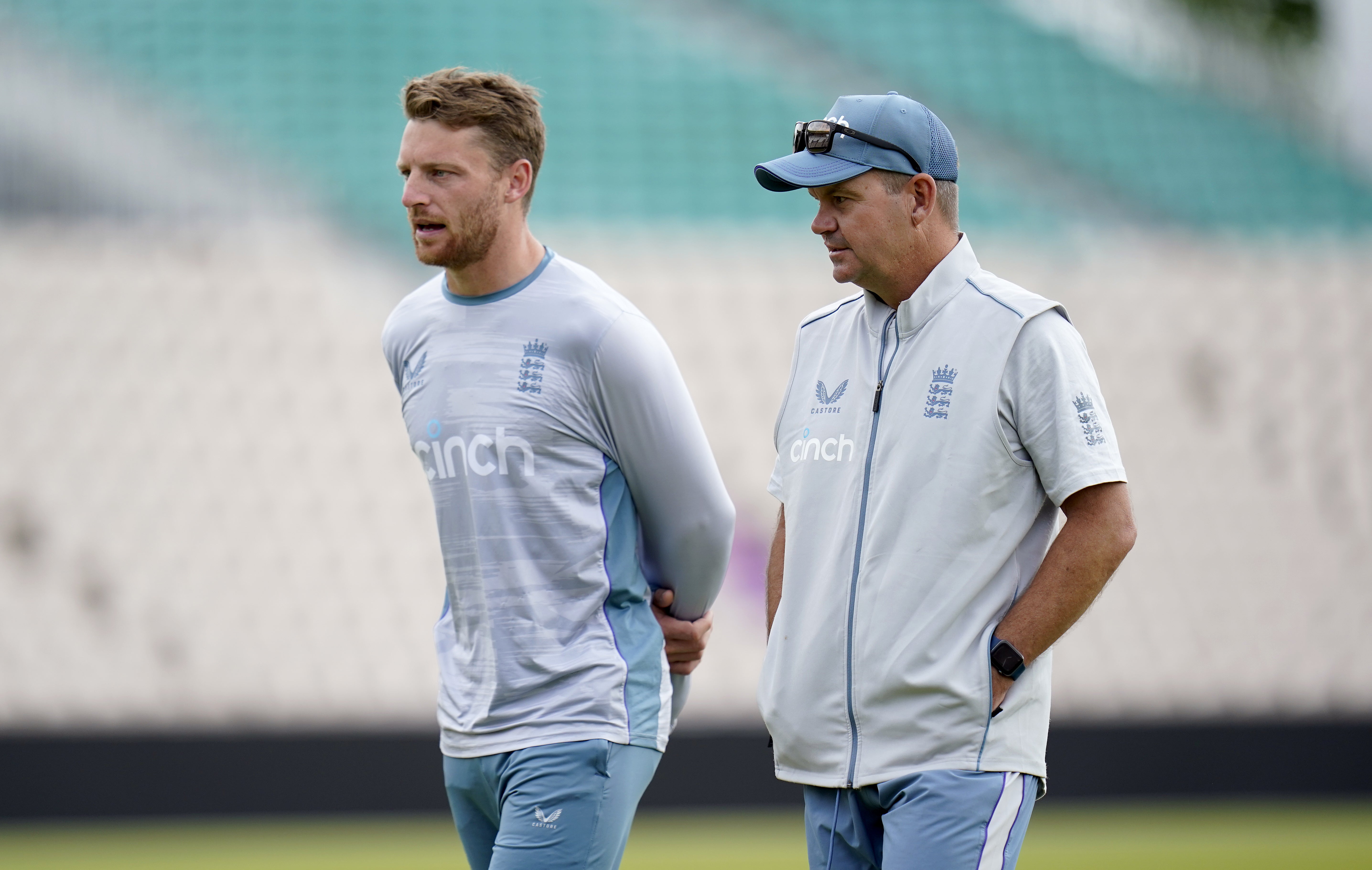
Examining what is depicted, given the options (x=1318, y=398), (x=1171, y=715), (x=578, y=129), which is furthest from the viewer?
(x=578, y=129)

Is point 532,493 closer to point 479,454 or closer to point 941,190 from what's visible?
point 479,454

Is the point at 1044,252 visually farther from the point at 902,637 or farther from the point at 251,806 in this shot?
the point at 902,637

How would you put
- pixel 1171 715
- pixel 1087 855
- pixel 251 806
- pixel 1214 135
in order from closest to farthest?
pixel 1087 855, pixel 251 806, pixel 1171 715, pixel 1214 135

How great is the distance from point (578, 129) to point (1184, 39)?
477 cm

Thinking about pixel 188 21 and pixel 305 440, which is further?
pixel 188 21

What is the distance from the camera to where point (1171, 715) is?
26.5 ft

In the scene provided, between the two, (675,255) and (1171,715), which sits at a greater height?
(675,255)

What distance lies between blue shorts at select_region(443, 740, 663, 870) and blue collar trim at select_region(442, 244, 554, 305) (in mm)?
788

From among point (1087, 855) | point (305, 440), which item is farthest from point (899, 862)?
point (305, 440)

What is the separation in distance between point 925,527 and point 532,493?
0.68 m

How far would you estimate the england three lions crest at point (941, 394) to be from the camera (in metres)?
2.30

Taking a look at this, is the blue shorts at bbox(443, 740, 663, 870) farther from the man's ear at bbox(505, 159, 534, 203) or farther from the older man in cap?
the man's ear at bbox(505, 159, 534, 203)

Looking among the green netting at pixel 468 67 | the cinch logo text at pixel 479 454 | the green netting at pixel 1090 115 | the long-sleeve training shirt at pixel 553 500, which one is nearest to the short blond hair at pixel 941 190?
the long-sleeve training shirt at pixel 553 500

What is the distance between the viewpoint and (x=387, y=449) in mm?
8227
